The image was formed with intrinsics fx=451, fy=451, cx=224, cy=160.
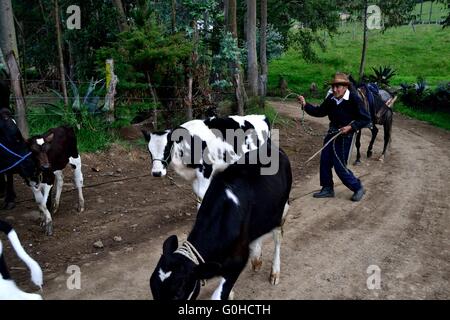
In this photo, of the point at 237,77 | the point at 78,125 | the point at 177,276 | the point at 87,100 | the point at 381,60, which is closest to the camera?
the point at 177,276

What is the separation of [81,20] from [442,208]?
11.8m

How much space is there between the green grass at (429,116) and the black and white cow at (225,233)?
13441mm

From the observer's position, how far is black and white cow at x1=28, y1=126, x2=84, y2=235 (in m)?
6.56

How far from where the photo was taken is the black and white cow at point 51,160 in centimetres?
656

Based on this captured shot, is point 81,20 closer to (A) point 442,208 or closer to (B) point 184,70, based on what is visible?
(B) point 184,70

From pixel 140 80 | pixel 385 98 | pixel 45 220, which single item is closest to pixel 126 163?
pixel 140 80

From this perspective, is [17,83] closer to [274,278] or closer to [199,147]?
[199,147]

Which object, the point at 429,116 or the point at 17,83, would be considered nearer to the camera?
the point at 17,83

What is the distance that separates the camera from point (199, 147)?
6.64 metres

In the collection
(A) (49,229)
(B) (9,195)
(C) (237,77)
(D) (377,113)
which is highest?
(C) (237,77)

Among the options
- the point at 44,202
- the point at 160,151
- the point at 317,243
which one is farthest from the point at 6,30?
the point at 317,243

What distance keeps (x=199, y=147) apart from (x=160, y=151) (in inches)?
23.1

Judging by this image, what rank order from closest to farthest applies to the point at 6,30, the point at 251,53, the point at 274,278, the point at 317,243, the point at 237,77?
the point at 274,278, the point at 317,243, the point at 6,30, the point at 237,77, the point at 251,53

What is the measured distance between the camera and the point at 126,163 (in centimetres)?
1008
